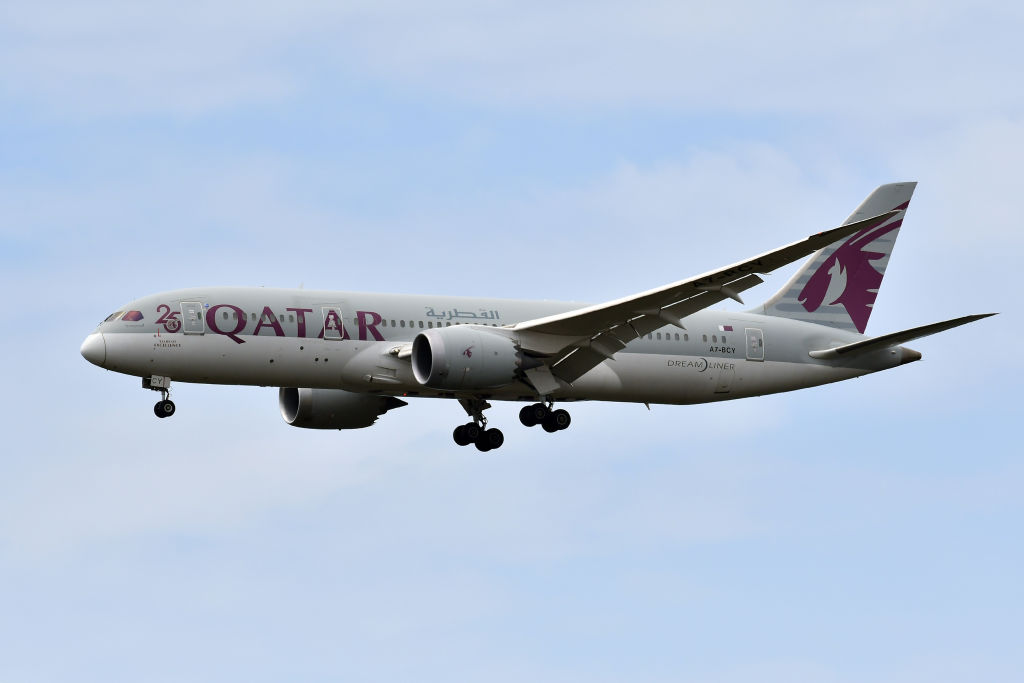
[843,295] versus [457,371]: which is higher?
[843,295]

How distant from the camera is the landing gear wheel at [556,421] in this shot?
4531 cm

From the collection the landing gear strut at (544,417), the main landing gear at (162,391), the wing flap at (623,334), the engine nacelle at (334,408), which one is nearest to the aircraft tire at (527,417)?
the landing gear strut at (544,417)

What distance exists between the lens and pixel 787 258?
37.8 m

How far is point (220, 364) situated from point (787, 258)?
14912 millimetres

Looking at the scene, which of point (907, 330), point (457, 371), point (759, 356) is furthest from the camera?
point (759, 356)

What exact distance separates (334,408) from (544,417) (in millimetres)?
7362

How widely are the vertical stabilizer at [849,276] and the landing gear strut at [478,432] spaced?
9.62 m

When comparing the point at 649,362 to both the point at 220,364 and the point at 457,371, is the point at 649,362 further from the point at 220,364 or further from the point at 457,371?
the point at 220,364

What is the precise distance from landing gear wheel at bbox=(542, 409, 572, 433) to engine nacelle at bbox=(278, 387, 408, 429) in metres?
5.90

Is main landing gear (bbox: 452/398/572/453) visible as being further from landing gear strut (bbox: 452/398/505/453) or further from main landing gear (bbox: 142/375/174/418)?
main landing gear (bbox: 142/375/174/418)

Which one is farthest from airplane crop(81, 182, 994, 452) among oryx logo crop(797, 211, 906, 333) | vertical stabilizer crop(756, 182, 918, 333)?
oryx logo crop(797, 211, 906, 333)

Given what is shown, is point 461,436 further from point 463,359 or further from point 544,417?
point 463,359

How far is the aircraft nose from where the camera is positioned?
4238 centimetres

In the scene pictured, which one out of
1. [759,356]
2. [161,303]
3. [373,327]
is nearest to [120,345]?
[161,303]
